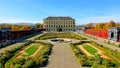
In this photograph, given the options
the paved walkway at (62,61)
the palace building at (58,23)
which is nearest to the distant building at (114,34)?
the paved walkway at (62,61)

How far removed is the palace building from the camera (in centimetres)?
14400

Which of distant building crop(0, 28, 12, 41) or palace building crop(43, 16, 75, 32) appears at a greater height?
palace building crop(43, 16, 75, 32)

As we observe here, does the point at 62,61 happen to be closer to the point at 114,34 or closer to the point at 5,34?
the point at 5,34

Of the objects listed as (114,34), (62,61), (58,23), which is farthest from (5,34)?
(58,23)

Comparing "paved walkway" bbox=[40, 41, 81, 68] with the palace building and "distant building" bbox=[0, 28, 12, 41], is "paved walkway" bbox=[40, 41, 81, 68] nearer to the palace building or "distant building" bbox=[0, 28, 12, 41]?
"distant building" bbox=[0, 28, 12, 41]

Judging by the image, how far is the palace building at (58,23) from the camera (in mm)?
144000

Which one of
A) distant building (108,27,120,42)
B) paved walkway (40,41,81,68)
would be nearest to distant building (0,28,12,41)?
paved walkway (40,41,81,68)

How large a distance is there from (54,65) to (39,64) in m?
1.69

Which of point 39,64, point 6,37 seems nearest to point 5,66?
point 39,64

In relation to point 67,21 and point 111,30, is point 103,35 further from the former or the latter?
point 67,21

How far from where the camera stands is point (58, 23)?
144 meters

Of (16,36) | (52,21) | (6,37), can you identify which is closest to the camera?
(6,37)

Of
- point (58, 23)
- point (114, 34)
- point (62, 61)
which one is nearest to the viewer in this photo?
point (62, 61)

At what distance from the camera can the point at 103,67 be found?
55.0 ft
